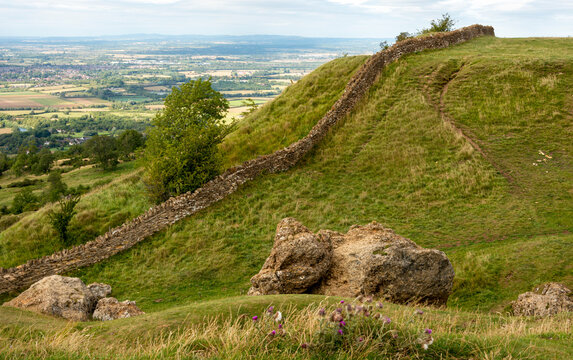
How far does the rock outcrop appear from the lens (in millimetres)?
11484

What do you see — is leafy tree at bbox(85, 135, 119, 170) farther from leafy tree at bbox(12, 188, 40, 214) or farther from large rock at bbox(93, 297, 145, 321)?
large rock at bbox(93, 297, 145, 321)

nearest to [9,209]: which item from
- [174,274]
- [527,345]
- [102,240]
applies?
[102,240]

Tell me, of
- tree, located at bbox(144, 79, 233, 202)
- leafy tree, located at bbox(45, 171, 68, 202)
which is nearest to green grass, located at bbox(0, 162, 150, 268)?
tree, located at bbox(144, 79, 233, 202)

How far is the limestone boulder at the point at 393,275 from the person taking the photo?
451 inches

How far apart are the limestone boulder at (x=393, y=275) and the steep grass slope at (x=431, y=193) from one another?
1740 mm

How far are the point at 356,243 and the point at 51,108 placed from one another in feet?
686

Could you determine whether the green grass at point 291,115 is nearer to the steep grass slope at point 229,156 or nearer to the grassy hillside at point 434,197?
the steep grass slope at point 229,156

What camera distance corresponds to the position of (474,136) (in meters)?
25.2

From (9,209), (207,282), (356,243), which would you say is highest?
(356,243)

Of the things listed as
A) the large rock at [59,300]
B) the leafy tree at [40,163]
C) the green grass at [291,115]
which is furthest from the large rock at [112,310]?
the leafy tree at [40,163]

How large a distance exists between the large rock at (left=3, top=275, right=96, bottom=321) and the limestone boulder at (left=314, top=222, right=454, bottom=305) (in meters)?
7.19

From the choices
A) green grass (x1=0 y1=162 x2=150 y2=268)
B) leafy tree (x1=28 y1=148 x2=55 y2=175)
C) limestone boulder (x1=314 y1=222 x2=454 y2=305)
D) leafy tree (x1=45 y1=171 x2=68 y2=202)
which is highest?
limestone boulder (x1=314 y1=222 x2=454 y2=305)

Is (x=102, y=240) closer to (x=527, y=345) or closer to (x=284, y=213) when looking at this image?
(x=284, y=213)

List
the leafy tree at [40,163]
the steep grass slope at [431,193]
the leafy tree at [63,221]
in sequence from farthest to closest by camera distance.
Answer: the leafy tree at [40,163]
the leafy tree at [63,221]
the steep grass slope at [431,193]
